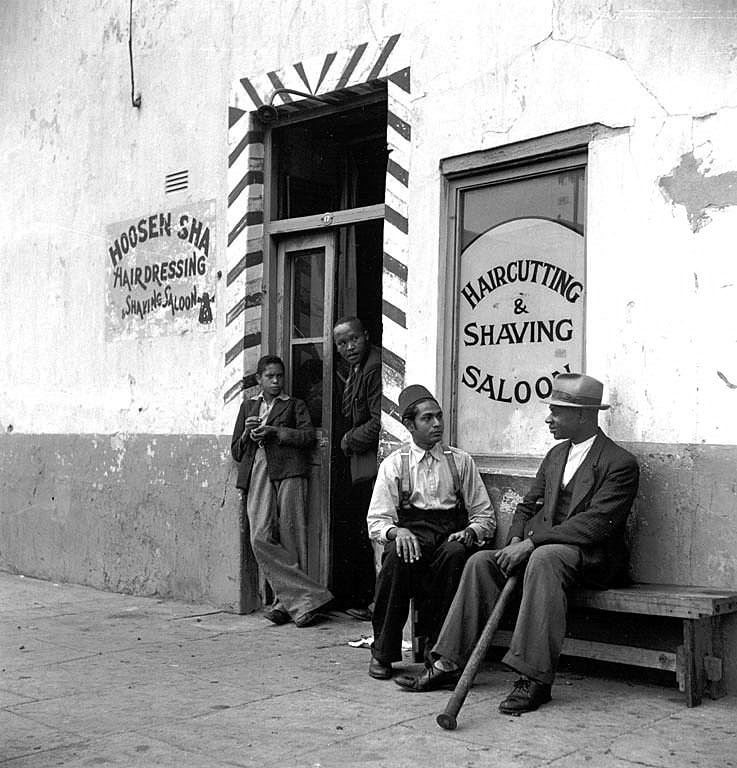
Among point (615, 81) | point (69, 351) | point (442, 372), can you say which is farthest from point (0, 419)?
point (615, 81)

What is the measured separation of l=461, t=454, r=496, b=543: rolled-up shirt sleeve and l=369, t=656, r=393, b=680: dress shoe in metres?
0.88

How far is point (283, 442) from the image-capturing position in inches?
295

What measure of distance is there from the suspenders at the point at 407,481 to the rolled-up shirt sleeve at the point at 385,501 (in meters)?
0.03

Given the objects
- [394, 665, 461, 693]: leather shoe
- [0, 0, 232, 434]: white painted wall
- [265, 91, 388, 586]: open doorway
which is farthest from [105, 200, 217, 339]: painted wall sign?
[394, 665, 461, 693]: leather shoe

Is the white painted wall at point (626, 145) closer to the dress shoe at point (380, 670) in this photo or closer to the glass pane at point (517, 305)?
the glass pane at point (517, 305)

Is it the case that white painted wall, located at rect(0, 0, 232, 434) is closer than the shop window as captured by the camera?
No

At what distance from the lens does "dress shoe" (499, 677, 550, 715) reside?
5105 mm

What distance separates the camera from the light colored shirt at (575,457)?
5.69 m

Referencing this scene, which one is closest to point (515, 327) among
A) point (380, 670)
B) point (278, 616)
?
point (380, 670)

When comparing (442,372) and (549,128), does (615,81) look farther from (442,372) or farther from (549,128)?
(442,372)

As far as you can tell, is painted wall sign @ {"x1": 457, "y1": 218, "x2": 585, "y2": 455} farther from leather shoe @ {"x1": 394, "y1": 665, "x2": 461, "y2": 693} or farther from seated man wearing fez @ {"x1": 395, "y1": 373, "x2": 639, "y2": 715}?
leather shoe @ {"x1": 394, "y1": 665, "x2": 461, "y2": 693}

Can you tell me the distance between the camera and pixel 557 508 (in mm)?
5652

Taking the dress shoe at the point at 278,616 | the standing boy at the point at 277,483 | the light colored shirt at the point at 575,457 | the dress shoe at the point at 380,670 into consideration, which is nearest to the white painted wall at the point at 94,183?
the standing boy at the point at 277,483

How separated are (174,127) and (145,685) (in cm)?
449
